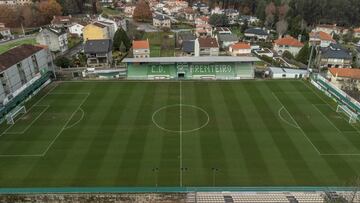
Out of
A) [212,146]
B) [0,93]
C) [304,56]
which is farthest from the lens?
[304,56]

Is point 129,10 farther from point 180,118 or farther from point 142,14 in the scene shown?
point 180,118

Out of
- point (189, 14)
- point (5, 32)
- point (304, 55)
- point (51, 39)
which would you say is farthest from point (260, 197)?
point (189, 14)

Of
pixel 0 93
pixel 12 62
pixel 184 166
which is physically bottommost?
pixel 184 166

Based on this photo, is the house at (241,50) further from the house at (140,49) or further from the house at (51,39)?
the house at (51,39)

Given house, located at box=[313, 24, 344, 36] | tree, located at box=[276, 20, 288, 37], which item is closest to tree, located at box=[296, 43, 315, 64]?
tree, located at box=[276, 20, 288, 37]

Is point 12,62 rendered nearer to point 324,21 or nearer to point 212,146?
point 212,146

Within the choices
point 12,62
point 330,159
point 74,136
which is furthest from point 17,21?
point 330,159

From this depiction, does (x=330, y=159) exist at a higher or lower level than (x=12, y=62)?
lower
